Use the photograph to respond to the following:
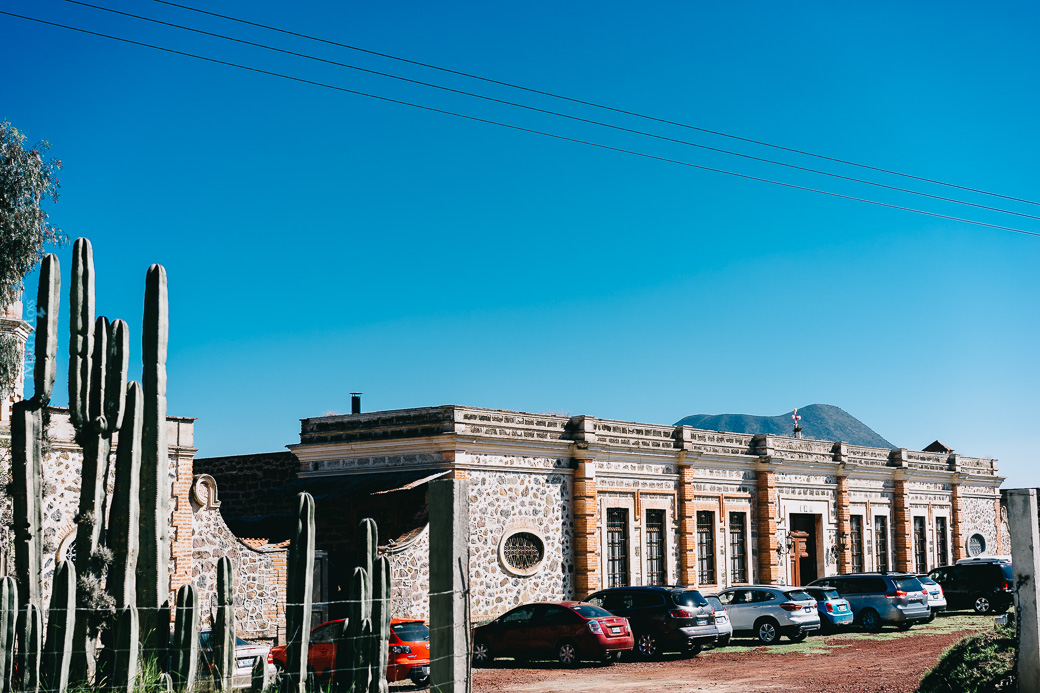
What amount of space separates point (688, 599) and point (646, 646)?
1436 millimetres

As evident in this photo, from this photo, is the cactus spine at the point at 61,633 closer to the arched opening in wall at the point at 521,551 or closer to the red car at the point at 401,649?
the red car at the point at 401,649

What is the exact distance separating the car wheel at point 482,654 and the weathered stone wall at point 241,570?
433cm

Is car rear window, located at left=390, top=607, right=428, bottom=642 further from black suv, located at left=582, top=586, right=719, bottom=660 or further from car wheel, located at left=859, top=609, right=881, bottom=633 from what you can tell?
car wheel, located at left=859, top=609, right=881, bottom=633

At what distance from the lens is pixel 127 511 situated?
10586 mm

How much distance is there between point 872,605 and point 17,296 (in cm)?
2387

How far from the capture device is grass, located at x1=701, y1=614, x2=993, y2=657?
82.0 feet

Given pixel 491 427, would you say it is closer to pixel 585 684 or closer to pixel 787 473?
pixel 585 684

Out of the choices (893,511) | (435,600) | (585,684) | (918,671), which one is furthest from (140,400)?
(893,511)

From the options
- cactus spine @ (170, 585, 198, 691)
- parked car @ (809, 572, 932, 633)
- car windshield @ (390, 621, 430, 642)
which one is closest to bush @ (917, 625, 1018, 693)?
car windshield @ (390, 621, 430, 642)

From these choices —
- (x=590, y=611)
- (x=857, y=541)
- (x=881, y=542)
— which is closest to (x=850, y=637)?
(x=590, y=611)

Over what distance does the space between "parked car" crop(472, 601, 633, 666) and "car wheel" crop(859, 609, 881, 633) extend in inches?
408

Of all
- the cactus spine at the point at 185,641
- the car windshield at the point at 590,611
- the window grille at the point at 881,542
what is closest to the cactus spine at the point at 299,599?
the cactus spine at the point at 185,641

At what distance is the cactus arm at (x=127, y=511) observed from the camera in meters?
10.4

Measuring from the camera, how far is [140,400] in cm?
1082
